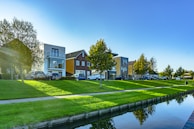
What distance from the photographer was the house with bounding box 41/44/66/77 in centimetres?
4303

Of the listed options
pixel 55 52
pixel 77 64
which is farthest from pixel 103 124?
pixel 77 64

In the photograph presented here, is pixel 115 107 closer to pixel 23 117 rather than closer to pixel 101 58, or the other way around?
pixel 23 117

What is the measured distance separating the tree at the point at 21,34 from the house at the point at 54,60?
17.7 meters

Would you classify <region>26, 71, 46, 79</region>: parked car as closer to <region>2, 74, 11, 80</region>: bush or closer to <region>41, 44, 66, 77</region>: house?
<region>2, 74, 11, 80</region>: bush

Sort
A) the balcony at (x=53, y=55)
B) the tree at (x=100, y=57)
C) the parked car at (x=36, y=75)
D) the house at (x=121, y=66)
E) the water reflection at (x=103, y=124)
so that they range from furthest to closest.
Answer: the house at (x=121, y=66)
the balcony at (x=53, y=55)
the parked car at (x=36, y=75)
the tree at (x=100, y=57)
the water reflection at (x=103, y=124)

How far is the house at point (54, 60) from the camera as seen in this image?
43.0m

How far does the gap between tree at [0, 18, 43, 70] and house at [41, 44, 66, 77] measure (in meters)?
17.7

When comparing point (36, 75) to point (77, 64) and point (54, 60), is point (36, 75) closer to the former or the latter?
point (54, 60)

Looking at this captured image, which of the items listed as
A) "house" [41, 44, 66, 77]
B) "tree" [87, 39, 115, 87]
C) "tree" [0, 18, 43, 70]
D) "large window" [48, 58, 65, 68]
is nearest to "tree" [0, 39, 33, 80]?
"tree" [0, 18, 43, 70]

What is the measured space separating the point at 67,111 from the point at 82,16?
1405 cm

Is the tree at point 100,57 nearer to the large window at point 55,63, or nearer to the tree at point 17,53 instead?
the tree at point 17,53

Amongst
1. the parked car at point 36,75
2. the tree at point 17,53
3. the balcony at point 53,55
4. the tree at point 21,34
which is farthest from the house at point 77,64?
the tree at point 17,53

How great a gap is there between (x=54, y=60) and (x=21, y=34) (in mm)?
20987

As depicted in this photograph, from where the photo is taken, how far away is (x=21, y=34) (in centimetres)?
2378
